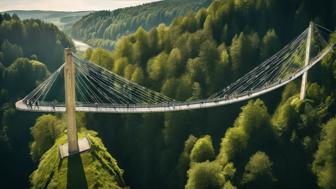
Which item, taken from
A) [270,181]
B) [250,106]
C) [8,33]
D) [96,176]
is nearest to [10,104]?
[8,33]

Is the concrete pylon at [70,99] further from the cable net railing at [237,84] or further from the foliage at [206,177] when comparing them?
the foliage at [206,177]

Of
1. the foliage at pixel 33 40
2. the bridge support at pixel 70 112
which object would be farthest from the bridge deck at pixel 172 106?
the foliage at pixel 33 40

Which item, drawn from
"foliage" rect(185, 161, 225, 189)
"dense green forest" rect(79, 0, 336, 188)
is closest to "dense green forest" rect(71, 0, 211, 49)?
"dense green forest" rect(79, 0, 336, 188)

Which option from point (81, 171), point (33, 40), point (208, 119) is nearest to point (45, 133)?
point (81, 171)

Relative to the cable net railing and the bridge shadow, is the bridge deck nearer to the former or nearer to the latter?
the cable net railing

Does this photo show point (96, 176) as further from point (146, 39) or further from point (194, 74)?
point (146, 39)

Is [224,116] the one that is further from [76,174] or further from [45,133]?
[45,133]
